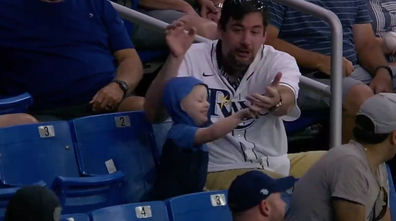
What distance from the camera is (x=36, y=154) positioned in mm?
3477

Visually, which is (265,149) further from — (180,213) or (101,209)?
(101,209)

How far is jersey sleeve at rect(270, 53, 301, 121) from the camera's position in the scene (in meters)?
3.80

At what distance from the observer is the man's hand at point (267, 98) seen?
3484 millimetres

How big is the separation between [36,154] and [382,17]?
2871 mm

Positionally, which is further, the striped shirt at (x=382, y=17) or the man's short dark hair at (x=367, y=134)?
the striped shirt at (x=382, y=17)

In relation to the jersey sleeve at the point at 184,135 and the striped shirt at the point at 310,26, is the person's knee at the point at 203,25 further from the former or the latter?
the jersey sleeve at the point at 184,135

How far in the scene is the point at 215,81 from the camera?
3.89 metres

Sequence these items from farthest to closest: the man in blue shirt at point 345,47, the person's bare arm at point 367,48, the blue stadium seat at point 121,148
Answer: the person's bare arm at point 367,48 → the man in blue shirt at point 345,47 → the blue stadium seat at point 121,148

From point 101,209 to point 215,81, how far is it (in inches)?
38.9

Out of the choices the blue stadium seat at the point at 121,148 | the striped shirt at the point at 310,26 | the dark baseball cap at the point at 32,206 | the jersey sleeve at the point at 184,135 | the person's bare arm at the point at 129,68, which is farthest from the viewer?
the striped shirt at the point at 310,26

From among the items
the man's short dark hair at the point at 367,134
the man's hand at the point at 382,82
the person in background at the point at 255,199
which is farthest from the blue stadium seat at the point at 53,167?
the man's hand at the point at 382,82

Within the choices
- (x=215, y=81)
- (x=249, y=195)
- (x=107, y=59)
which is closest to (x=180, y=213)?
(x=249, y=195)

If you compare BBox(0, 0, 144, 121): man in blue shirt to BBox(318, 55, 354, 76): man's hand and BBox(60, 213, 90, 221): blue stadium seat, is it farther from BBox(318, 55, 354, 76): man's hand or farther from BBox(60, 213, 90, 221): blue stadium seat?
BBox(318, 55, 354, 76): man's hand

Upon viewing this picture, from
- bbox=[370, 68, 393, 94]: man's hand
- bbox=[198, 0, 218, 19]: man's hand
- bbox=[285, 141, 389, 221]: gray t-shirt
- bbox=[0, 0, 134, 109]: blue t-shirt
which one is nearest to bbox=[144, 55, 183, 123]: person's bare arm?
bbox=[0, 0, 134, 109]: blue t-shirt
